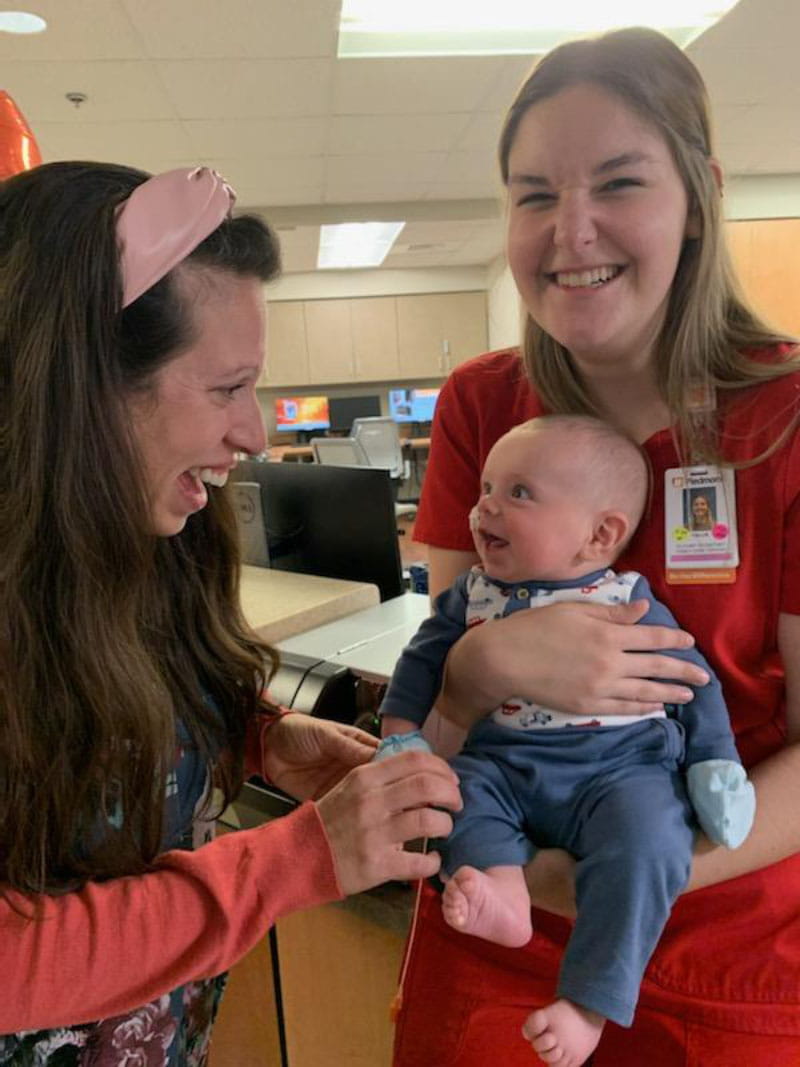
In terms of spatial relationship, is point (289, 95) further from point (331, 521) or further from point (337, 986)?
point (337, 986)

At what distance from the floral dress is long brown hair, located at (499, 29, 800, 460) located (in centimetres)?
82

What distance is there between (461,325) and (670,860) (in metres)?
9.64

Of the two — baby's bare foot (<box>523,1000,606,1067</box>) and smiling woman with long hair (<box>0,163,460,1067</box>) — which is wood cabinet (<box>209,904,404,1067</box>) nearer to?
smiling woman with long hair (<box>0,163,460,1067</box>)

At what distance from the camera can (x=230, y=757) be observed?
1259 mm

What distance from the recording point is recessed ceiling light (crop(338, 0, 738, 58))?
3.67m

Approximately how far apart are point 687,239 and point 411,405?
9.16m

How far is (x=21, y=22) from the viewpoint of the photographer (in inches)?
127

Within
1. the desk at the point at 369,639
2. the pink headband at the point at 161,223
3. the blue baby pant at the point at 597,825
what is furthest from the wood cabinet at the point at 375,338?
the blue baby pant at the point at 597,825

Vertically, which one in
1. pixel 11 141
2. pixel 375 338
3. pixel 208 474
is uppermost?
pixel 375 338

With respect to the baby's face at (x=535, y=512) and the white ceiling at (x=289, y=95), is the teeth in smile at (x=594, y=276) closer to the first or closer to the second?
the baby's face at (x=535, y=512)

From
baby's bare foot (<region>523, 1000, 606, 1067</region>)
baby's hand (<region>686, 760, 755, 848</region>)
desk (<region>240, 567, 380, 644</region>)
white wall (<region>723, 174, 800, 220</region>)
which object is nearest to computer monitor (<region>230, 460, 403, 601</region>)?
desk (<region>240, 567, 380, 644</region>)

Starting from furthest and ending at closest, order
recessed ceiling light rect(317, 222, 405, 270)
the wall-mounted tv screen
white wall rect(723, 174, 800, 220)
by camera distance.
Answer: the wall-mounted tv screen → recessed ceiling light rect(317, 222, 405, 270) → white wall rect(723, 174, 800, 220)

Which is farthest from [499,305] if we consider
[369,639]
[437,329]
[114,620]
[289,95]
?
[114,620]

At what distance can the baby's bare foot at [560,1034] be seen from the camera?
849 mm
